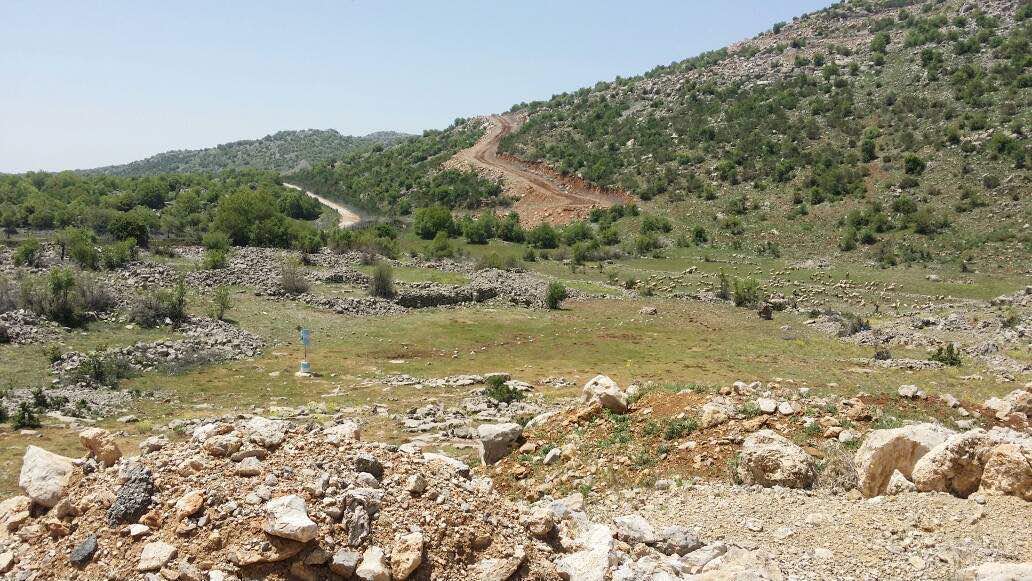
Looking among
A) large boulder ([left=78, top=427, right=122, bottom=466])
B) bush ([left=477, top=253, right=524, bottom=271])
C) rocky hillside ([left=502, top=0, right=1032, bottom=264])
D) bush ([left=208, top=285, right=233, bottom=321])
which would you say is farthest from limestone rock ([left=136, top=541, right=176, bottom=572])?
rocky hillside ([left=502, top=0, right=1032, bottom=264])

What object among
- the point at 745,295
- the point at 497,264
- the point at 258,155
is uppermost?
the point at 258,155

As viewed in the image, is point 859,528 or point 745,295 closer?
point 859,528

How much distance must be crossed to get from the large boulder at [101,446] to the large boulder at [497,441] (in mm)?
5180

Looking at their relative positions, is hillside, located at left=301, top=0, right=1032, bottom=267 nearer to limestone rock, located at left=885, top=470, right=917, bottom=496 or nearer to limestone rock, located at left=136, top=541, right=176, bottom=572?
limestone rock, located at left=885, top=470, right=917, bottom=496

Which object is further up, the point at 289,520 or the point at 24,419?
the point at 289,520

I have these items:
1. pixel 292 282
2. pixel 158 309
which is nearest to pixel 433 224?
pixel 292 282

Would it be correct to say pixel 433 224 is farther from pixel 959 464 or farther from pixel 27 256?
pixel 959 464

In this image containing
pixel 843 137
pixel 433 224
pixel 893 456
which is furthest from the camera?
pixel 843 137

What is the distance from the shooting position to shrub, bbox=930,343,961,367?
1919cm

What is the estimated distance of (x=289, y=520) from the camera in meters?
5.48

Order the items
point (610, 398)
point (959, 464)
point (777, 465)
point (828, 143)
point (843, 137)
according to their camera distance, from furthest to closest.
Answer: point (843, 137), point (828, 143), point (610, 398), point (777, 465), point (959, 464)

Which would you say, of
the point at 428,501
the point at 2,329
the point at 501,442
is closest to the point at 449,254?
the point at 2,329

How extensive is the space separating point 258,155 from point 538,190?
321 ft

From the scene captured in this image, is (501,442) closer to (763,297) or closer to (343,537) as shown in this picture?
(343,537)
